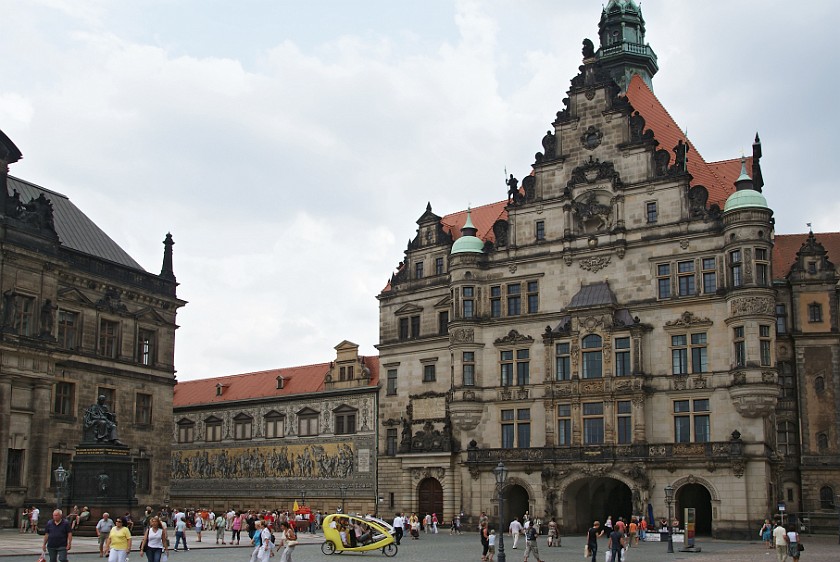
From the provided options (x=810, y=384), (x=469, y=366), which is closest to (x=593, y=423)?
(x=469, y=366)

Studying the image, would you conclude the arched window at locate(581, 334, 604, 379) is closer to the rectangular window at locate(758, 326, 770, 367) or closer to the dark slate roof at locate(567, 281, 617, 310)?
the dark slate roof at locate(567, 281, 617, 310)

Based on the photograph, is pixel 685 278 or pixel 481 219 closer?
pixel 685 278

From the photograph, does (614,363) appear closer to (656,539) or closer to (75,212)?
(656,539)

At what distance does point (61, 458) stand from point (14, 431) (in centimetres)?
354

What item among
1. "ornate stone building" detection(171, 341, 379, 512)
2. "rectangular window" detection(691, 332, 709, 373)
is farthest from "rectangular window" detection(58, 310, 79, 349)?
"rectangular window" detection(691, 332, 709, 373)

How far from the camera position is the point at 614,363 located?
2025 inches

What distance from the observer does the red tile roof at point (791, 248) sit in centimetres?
5934

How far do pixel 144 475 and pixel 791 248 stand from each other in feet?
131

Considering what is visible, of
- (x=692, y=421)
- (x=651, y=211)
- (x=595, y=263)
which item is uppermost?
(x=651, y=211)

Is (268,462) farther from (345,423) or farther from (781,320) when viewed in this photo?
(781,320)

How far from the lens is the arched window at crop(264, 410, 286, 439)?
68.9m

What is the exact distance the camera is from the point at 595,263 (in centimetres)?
5312

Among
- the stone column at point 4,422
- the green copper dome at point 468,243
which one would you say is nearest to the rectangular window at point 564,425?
the green copper dome at point 468,243

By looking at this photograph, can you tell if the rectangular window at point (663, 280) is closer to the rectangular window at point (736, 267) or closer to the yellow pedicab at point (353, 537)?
the rectangular window at point (736, 267)
